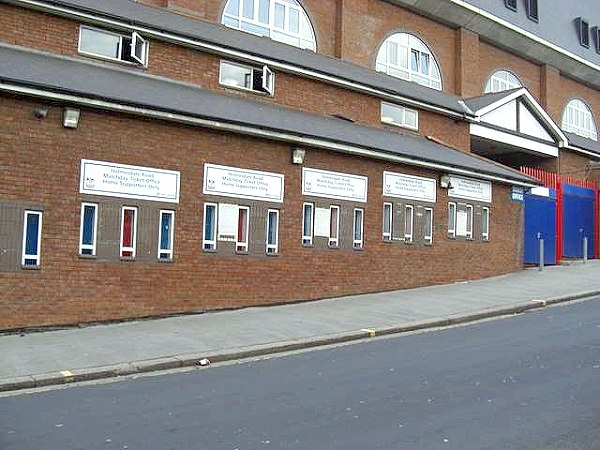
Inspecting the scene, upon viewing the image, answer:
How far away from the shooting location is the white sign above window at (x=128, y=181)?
11.4m

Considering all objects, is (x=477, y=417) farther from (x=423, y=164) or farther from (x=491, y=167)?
(x=491, y=167)

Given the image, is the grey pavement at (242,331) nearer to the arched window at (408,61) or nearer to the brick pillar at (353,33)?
the brick pillar at (353,33)

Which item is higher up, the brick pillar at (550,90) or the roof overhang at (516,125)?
the brick pillar at (550,90)

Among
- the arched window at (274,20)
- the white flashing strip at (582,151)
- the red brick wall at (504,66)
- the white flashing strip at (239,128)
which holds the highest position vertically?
the red brick wall at (504,66)

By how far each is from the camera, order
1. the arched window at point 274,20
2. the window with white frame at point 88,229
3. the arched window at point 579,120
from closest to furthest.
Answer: the window with white frame at point 88,229, the arched window at point 274,20, the arched window at point 579,120

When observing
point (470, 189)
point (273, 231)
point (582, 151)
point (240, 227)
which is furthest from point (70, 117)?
point (582, 151)

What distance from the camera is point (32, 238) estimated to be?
10820 millimetres

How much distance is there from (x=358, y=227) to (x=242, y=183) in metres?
3.50

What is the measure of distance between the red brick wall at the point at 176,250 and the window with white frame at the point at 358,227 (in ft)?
0.52

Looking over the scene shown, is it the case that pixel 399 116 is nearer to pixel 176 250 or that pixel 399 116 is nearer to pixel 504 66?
pixel 176 250

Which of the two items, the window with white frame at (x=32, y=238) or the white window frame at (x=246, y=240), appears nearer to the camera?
the window with white frame at (x=32, y=238)

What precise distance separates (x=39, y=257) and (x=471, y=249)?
466 inches

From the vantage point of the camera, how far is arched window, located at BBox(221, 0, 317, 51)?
827 inches

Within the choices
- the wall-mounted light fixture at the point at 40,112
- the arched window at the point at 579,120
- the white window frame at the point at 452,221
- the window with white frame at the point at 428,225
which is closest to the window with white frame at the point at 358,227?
the window with white frame at the point at 428,225
